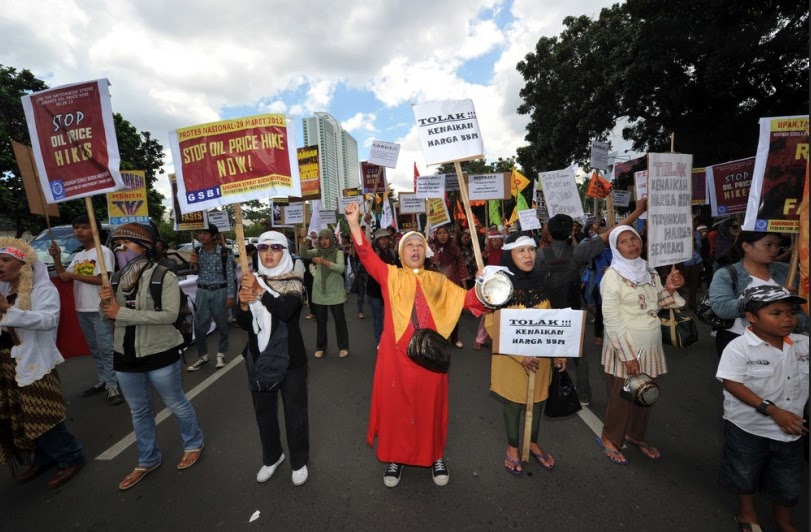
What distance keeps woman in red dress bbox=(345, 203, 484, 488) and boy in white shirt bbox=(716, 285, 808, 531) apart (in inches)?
59.9

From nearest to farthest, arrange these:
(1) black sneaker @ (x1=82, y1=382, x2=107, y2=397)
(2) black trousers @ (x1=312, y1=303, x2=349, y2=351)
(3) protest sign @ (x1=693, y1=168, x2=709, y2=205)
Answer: (1) black sneaker @ (x1=82, y1=382, x2=107, y2=397) < (2) black trousers @ (x1=312, y1=303, x2=349, y2=351) < (3) protest sign @ (x1=693, y1=168, x2=709, y2=205)

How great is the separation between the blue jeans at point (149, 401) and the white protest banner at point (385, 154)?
18.8 feet

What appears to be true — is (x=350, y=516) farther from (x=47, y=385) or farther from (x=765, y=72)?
(x=765, y=72)

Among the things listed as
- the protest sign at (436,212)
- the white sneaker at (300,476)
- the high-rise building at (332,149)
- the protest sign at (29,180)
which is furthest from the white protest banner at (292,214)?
the high-rise building at (332,149)

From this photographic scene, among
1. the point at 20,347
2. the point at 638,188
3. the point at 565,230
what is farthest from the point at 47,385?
the point at 638,188

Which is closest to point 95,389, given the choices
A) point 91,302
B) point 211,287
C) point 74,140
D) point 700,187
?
point 91,302

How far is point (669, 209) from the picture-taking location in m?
2.99

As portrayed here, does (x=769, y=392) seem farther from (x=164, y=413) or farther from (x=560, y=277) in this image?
(x=164, y=413)

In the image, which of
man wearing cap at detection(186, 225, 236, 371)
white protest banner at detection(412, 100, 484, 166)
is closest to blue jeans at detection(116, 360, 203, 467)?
man wearing cap at detection(186, 225, 236, 371)

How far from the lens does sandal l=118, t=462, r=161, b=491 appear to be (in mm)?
2801

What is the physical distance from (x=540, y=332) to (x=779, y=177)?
219cm

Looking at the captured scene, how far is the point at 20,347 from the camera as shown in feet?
8.96

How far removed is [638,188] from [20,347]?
811 cm

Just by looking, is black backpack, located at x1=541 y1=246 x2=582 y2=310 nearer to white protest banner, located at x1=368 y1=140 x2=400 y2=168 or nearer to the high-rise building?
white protest banner, located at x1=368 y1=140 x2=400 y2=168
